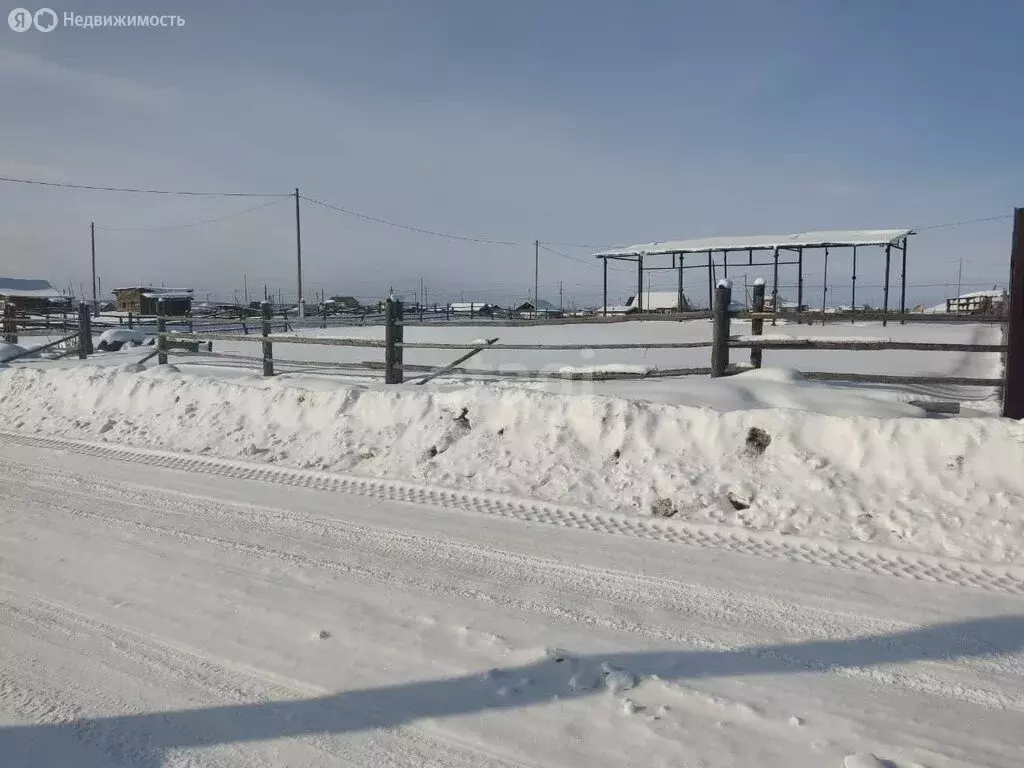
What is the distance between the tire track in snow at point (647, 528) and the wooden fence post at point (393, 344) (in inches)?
106

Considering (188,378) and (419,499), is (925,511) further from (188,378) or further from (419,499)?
(188,378)

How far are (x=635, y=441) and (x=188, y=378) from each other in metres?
5.96

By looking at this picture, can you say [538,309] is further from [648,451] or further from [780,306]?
[648,451]

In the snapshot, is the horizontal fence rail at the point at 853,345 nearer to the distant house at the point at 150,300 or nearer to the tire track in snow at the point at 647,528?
the tire track in snow at the point at 647,528

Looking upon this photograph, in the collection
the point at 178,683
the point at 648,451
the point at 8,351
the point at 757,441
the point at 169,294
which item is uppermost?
the point at 169,294

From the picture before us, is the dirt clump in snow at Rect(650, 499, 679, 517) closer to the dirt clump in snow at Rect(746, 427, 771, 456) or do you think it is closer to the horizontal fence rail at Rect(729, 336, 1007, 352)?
the dirt clump in snow at Rect(746, 427, 771, 456)

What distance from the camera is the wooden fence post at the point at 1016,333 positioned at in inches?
222

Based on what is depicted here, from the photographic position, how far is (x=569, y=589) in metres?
3.80

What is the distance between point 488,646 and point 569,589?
2.55 ft

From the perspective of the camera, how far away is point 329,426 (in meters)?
7.17

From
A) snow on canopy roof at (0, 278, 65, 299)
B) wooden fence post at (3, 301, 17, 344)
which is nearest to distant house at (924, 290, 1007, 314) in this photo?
wooden fence post at (3, 301, 17, 344)

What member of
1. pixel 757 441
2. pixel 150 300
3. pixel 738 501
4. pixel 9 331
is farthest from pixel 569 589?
pixel 150 300

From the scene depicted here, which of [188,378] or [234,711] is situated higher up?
[188,378]

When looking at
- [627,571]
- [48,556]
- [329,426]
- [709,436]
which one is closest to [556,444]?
[709,436]
